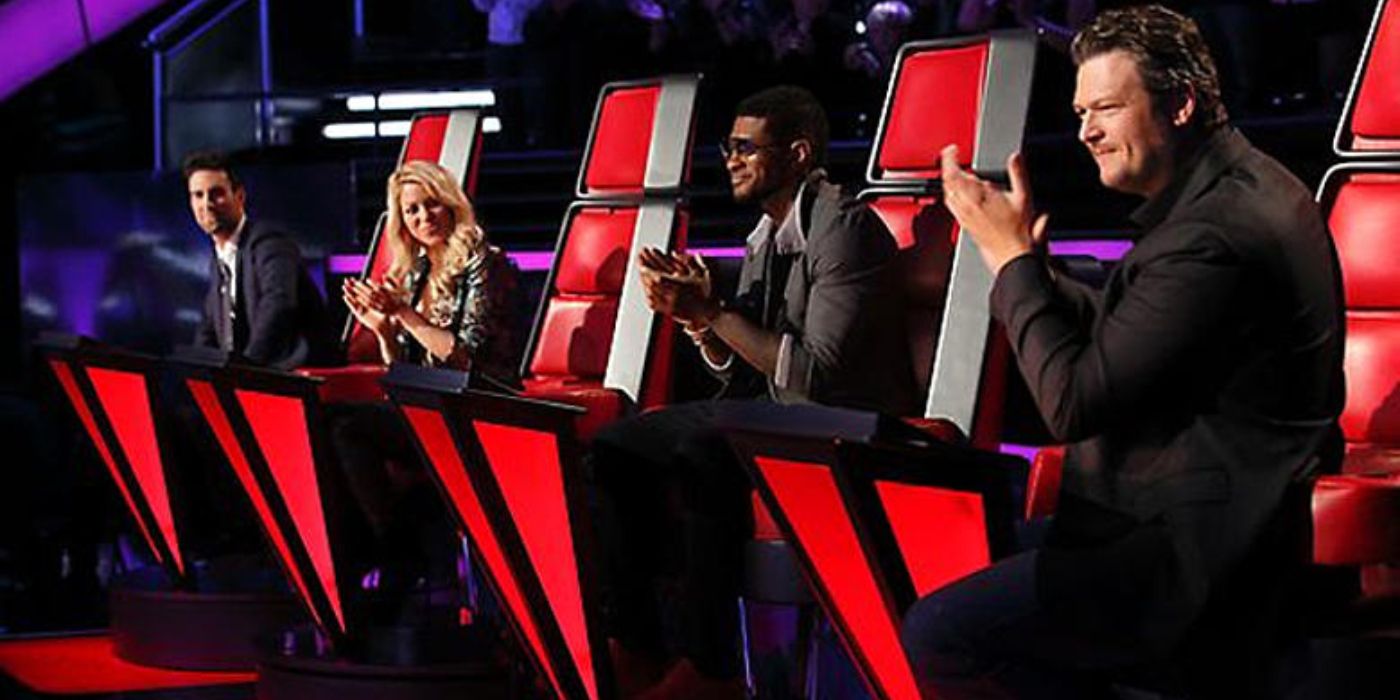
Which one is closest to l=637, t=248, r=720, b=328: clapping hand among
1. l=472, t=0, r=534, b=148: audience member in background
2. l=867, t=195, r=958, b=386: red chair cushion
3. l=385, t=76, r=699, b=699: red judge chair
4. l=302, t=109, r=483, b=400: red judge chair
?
l=385, t=76, r=699, b=699: red judge chair

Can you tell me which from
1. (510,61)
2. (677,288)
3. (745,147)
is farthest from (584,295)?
(510,61)

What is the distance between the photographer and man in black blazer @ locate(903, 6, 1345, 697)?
2.47 m

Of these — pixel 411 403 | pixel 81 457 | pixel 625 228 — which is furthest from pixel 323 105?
pixel 411 403

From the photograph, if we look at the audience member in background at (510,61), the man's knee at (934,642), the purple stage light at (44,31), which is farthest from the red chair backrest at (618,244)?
the purple stage light at (44,31)

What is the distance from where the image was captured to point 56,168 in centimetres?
876

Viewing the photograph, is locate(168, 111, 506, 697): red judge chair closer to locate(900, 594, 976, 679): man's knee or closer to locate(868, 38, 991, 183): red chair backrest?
locate(868, 38, 991, 183): red chair backrest

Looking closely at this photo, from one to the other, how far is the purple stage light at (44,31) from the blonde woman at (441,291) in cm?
369

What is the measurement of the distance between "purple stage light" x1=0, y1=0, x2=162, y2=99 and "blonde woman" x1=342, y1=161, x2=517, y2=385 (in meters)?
3.69

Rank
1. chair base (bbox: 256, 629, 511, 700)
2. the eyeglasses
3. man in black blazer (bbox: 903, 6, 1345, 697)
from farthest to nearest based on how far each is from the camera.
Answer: chair base (bbox: 256, 629, 511, 700) < the eyeglasses < man in black blazer (bbox: 903, 6, 1345, 697)

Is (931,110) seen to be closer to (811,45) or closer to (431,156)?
(431,156)

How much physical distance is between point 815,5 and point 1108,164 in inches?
217

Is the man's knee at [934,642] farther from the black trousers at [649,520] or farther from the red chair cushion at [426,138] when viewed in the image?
the red chair cushion at [426,138]

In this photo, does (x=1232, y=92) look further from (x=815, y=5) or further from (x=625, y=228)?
(x=625, y=228)

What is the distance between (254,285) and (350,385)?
2.41 ft
